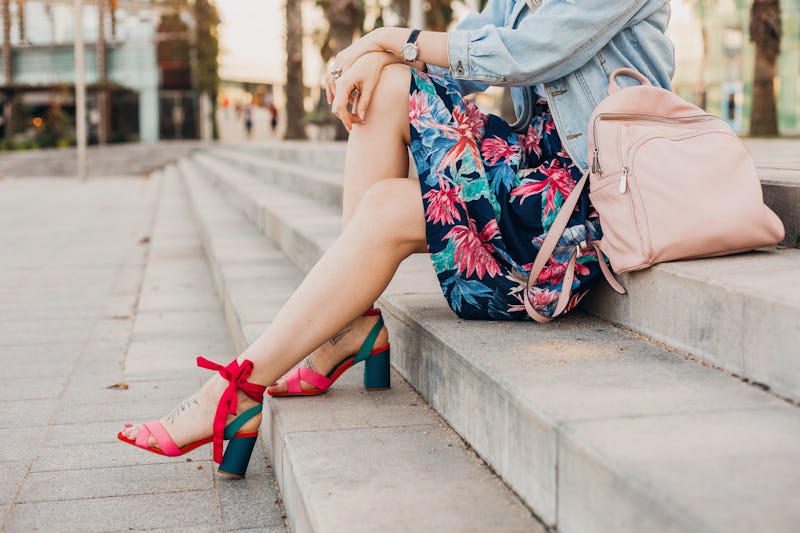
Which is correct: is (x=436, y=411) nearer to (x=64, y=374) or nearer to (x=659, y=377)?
(x=659, y=377)

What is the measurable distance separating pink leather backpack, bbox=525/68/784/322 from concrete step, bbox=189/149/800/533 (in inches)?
10.0

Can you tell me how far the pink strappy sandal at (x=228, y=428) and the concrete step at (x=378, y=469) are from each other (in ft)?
0.30

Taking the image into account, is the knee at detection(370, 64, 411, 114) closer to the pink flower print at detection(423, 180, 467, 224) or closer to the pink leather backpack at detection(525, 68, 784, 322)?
the pink flower print at detection(423, 180, 467, 224)

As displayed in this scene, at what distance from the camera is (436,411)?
240 centimetres

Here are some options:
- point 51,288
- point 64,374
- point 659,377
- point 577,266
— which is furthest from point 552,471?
point 51,288

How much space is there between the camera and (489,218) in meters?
2.33

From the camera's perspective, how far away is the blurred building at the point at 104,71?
140 feet

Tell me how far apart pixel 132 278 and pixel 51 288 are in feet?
1.96

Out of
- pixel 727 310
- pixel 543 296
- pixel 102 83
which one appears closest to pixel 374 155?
pixel 543 296

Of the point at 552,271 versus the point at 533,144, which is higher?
the point at 533,144

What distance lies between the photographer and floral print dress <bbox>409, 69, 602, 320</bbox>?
7.56ft

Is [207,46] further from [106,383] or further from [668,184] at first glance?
[668,184]

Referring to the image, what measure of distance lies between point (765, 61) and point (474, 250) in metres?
14.4

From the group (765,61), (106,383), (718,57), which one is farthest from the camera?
(718,57)
